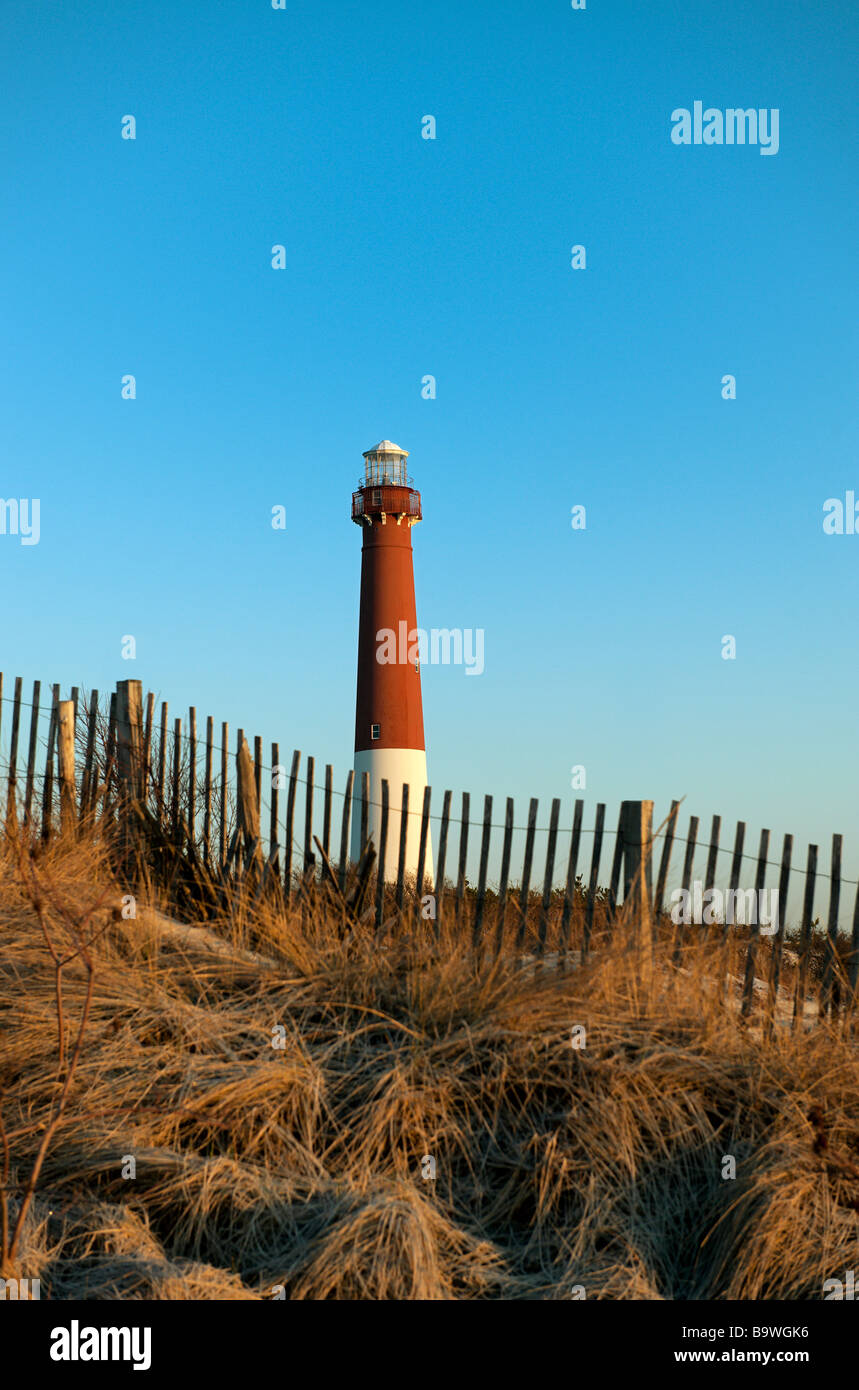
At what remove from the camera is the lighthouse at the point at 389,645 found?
2248 cm

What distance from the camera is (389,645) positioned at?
22.8 m

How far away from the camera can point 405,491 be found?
24109 millimetres

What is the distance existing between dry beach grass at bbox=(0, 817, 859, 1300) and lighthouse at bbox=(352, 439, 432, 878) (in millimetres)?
16157

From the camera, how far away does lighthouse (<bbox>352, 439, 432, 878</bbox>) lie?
22484 mm

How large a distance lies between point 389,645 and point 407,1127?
18679 mm

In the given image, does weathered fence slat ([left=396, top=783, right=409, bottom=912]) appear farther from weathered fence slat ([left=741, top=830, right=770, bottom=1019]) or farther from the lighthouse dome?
A: the lighthouse dome

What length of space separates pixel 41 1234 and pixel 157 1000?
132 centimetres

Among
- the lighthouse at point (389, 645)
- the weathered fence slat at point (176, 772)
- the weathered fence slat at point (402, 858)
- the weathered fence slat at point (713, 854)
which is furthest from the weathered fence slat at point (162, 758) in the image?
the lighthouse at point (389, 645)

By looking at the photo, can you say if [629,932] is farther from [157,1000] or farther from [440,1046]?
[157,1000]

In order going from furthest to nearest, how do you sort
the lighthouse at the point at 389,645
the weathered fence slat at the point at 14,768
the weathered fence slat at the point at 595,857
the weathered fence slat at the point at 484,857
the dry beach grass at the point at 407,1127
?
1. the lighthouse at the point at 389,645
2. the weathered fence slat at the point at 14,768
3. the weathered fence slat at the point at 484,857
4. the weathered fence slat at the point at 595,857
5. the dry beach grass at the point at 407,1127

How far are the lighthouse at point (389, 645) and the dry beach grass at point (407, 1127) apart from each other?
53.0 feet

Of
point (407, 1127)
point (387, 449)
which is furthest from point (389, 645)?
point (407, 1127)

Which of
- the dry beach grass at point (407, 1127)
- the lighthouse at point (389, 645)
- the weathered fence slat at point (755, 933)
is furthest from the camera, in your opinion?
the lighthouse at point (389, 645)

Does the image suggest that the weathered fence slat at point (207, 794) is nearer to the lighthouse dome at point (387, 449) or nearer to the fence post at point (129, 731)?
the fence post at point (129, 731)
